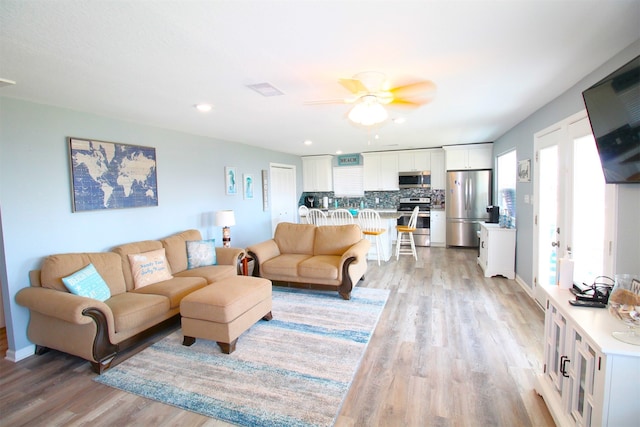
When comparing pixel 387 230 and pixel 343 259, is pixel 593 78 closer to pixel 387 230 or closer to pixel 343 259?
pixel 343 259

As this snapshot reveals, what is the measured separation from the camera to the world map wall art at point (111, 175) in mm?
3246

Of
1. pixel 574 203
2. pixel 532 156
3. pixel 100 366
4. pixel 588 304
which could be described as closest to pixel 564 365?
pixel 588 304

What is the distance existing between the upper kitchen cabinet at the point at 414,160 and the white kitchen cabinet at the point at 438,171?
→ 0.11m

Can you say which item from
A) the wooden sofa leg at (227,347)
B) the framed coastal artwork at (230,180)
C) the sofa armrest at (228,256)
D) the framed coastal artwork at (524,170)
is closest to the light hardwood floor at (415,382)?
the wooden sofa leg at (227,347)

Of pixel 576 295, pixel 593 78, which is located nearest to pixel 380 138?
pixel 593 78

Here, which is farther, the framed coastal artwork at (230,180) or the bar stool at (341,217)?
the bar stool at (341,217)

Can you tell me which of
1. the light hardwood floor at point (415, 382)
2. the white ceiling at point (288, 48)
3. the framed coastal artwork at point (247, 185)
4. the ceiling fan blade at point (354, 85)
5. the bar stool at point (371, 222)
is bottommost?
the light hardwood floor at point (415, 382)

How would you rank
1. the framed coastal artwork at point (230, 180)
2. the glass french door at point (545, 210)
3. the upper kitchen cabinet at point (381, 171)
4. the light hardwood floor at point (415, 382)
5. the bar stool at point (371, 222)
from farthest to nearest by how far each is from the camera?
the upper kitchen cabinet at point (381, 171), the bar stool at point (371, 222), the framed coastal artwork at point (230, 180), the glass french door at point (545, 210), the light hardwood floor at point (415, 382)

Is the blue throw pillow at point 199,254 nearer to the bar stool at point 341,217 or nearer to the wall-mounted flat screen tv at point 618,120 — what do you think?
the bar stool at point 341,217

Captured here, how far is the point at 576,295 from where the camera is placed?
77.5 inches

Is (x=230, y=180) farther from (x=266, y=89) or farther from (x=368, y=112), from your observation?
(x=368, y=112)

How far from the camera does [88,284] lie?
289 centimetres

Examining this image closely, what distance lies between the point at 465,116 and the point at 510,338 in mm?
2668

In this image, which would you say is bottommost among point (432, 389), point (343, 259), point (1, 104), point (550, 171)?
point (432, 389)
